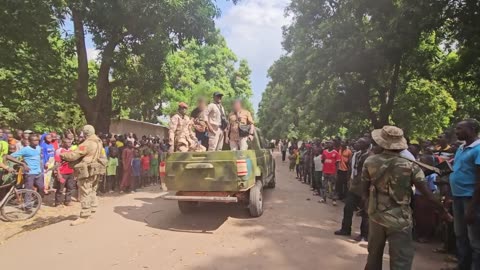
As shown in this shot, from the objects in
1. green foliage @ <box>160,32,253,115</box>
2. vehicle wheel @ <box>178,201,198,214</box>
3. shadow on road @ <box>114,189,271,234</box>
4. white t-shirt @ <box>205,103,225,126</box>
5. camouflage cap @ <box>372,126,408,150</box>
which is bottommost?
shadow on road @ <box>114,189,271,234</box>

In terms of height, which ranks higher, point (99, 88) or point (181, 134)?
point (99, 88)

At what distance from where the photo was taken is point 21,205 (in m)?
7.45

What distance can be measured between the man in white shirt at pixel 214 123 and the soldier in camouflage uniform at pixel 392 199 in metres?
4.65

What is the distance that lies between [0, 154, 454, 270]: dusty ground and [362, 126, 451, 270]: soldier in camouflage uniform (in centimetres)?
139

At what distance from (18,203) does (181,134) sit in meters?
3.37

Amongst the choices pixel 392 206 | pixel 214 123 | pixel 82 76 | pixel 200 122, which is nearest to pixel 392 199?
pixel 392 206

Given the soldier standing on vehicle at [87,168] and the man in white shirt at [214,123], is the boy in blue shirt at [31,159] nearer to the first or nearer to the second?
the soldier standing on vehicle at [87,168]

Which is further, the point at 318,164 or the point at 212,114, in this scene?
the point at 318,164

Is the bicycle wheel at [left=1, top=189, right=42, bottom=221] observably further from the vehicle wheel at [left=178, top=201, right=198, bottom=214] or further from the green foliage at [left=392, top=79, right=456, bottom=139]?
the green foliage at [left=392, top=79, right=456, bottom=139]

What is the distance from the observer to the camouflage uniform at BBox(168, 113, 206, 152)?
7.82 metres

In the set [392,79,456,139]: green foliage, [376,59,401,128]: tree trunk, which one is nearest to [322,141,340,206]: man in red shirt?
[376,59,401,128]: tree trunk

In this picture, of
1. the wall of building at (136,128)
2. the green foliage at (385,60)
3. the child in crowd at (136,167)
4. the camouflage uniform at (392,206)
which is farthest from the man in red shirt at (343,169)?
the wall of building at (136,128)

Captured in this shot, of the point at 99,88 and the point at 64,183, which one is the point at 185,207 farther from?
the point at 99,88

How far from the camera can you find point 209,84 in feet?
102
